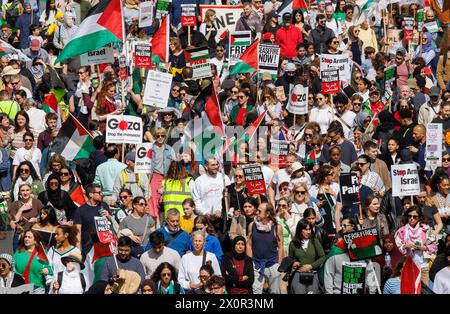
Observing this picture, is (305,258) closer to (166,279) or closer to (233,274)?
(233,274)

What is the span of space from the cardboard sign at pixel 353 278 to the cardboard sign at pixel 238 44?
9.36 meters

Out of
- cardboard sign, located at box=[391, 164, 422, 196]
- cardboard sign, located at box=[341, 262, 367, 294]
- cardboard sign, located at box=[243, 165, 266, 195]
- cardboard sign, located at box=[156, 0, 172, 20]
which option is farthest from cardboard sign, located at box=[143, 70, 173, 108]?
cardboard sign, located at box=[341, 262, 367, 294]

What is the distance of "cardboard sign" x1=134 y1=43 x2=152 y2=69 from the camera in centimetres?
2903

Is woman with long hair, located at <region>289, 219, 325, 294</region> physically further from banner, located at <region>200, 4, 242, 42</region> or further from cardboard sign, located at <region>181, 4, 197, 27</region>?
banner, located at <region>200, 4, 242, 42</region>

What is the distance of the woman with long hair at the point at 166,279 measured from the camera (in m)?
21.8

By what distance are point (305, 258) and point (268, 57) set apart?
→ 806 centimetres

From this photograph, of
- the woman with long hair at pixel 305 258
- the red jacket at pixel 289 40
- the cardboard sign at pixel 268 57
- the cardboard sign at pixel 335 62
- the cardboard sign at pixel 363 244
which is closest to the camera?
the cardboard sign at pixel 363 244

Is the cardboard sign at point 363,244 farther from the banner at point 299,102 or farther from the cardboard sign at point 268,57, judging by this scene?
the cardboard sign at point 268,57

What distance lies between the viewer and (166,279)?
21.8 meters

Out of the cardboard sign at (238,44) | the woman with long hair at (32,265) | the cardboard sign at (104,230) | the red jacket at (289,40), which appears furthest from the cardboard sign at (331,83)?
the woman with long hair at (32,265)

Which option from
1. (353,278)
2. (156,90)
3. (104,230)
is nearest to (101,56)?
(156,90)

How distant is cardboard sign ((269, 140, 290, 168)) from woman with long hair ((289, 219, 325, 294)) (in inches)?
120
